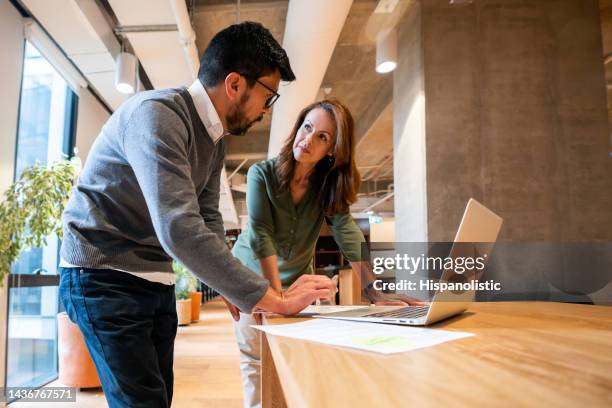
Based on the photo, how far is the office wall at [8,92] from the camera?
10.4 feet

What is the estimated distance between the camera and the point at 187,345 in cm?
486

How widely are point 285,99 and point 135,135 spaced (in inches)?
→ 149

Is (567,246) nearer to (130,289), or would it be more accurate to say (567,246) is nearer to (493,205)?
(493,205)

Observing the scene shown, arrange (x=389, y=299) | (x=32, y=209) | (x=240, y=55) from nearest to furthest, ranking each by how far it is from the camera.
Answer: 1. (x=240, y=55)
2. (x=389, y=299)
3. (x=32, y=209)

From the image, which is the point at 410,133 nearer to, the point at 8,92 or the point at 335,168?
the point at 335,168

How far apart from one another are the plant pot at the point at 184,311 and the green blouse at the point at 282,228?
202 inches

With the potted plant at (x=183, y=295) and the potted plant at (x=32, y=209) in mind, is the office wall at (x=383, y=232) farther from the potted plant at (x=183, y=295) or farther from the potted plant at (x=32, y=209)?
the potted plant at (x=32, y=209)

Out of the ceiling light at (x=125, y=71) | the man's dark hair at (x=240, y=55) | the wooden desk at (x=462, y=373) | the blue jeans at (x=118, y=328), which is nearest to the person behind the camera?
the wooden desk at (x=462, y=373)

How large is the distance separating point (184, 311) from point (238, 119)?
582cm

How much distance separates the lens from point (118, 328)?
0.95m

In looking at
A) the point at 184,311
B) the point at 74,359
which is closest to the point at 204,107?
the point at 74,359

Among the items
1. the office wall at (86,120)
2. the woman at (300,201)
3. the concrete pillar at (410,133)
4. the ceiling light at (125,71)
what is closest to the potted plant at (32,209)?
the ceiling light at (125,71)

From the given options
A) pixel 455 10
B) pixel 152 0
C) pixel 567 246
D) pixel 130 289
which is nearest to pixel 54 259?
pixel 152 0

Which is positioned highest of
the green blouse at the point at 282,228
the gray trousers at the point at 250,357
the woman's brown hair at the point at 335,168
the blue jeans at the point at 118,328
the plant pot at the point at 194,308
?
the woman's brown hair at the point at 335,168
